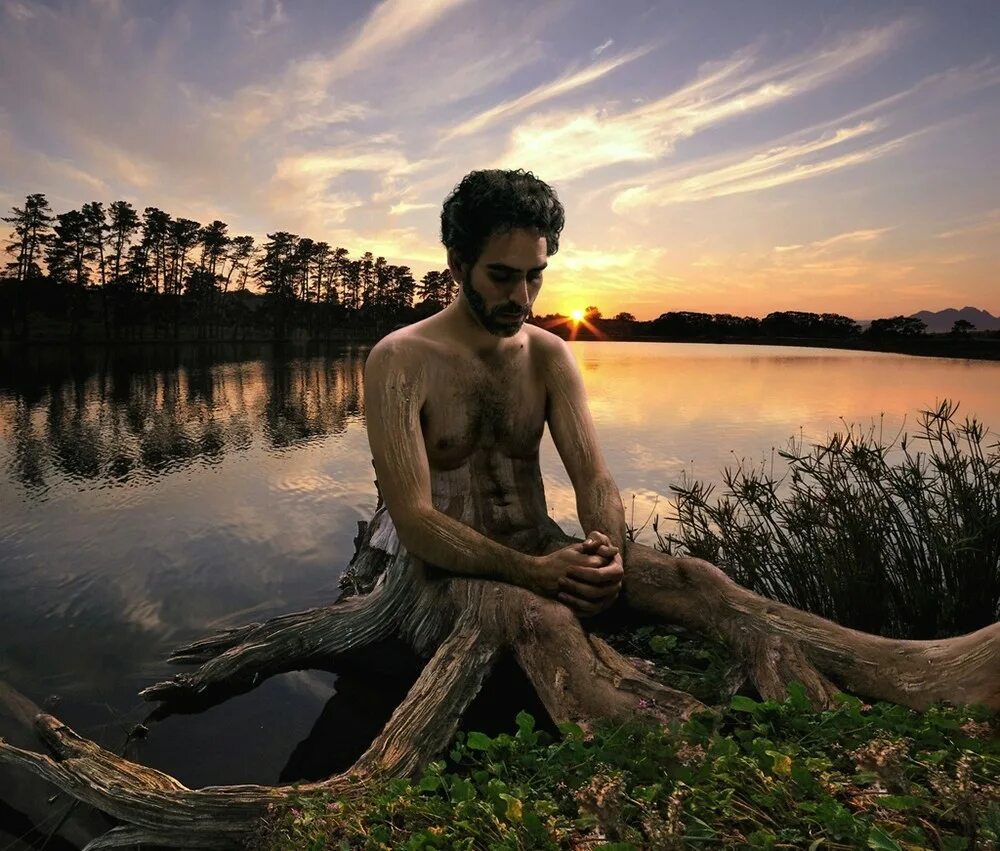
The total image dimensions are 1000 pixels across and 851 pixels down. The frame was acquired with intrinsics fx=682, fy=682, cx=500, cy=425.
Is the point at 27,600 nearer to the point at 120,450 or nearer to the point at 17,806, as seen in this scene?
the point at 17,806

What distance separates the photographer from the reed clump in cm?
466

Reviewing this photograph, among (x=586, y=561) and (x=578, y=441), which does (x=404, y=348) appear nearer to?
(x=578, y=441)

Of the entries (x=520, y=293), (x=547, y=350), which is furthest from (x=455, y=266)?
(x=547, y=350)

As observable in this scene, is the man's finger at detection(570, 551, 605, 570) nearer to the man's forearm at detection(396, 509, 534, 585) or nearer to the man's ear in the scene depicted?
the man's forearm at detection(396, 509, 534, 585)

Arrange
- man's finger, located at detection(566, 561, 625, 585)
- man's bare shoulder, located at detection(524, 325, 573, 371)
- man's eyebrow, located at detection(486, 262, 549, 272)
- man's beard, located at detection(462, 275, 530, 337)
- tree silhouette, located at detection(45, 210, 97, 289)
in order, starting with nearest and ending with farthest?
man's finger, located at detection(566, 561, 625, 585), man's eyebrow, located at detection(486, 262, 549, 272), man's beard, located at detection(462, 275, 530, 337), man's bare shoulder, located at detection(524, 325, 573, 371), tree silhouette, located at detection(45, 210, 97, 289)

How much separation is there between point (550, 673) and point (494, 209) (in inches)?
86.9

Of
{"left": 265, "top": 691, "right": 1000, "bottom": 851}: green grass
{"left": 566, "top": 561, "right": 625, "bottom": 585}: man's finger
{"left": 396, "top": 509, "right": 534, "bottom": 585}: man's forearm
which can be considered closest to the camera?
{"left": 265, "top": 691, "right": 1000, "bottom": 851}: green grass

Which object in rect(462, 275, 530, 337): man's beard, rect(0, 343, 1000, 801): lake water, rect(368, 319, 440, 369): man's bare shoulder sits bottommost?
rect(0, 343, 1000, 801): lake water

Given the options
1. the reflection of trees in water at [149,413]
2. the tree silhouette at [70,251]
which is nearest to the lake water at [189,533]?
the reflection of trees in water at [149,413]

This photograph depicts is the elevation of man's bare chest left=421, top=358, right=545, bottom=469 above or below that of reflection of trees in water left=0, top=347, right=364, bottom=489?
above

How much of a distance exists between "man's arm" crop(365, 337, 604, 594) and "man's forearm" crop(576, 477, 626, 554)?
42 centimetres

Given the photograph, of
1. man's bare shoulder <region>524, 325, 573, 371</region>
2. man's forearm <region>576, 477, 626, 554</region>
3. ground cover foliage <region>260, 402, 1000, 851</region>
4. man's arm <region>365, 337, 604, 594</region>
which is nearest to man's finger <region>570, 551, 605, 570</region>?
man's arm <region>365, 337, 604, 594</region>

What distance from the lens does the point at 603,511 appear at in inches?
146

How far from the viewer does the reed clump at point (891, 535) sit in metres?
4.66
